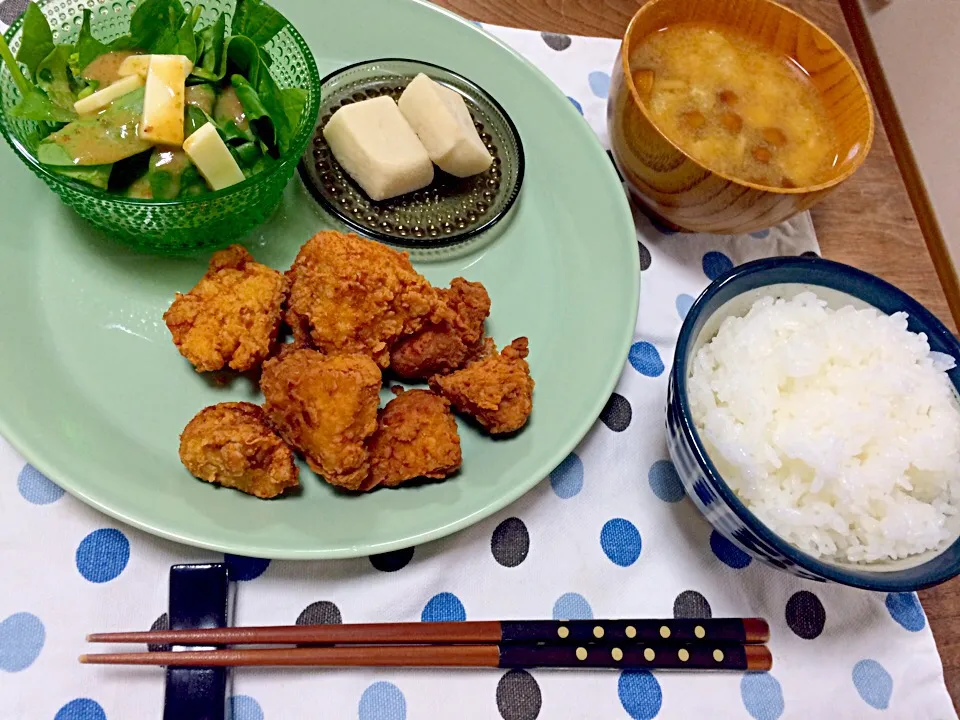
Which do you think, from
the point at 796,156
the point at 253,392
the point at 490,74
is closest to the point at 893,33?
the point at 796,156

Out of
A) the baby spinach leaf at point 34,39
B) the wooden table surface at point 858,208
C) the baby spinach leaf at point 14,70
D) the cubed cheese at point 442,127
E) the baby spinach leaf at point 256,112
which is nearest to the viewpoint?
the baby spinach leaf at point 14,70

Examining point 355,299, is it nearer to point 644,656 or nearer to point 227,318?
point 227,318

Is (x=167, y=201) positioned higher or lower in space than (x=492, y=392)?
higher

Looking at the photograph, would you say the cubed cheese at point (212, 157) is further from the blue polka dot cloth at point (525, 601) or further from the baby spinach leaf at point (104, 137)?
the blue polka dot cloth at point (525, 601)

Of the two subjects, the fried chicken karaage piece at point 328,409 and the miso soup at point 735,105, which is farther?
the miso soup at point 735,105

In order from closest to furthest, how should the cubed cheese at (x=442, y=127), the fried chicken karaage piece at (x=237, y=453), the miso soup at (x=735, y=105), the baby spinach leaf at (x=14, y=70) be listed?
the fried chicken karaage piece at (x=237, y=453) < the baby spinach leaf at (x=14, y=70) < the cubed cheese at (x=442, y=127) < the miso soup at (x=735, y=105)

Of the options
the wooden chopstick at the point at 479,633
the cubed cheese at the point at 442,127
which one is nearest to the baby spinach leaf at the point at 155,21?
the cubed cheese at the point at 442,127

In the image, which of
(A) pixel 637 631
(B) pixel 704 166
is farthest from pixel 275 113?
(A) pixel 637 631
